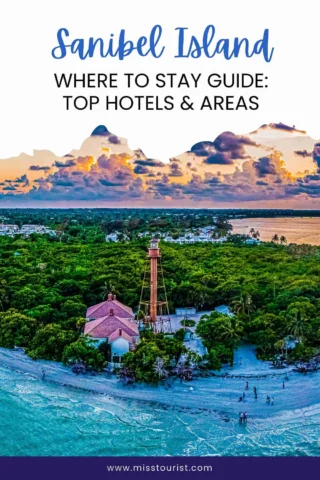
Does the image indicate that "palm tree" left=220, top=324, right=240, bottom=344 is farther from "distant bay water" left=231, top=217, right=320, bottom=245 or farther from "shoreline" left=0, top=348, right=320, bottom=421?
"distant bay water" left=231, top=217, right=320, bottom=245

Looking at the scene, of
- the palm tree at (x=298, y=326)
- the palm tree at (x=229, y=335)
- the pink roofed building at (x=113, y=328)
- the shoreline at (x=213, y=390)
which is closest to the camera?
the shoreline at (x=213, y=390)

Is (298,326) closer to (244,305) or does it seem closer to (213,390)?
(244,305)

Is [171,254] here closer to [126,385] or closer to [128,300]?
[128,300]

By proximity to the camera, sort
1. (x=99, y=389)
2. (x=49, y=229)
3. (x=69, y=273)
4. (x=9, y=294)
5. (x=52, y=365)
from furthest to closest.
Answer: (x=49, y=229) → (x=69, y=273) → (x=9, y=294) → (x=52, y=365) → (x=99, y=389)
